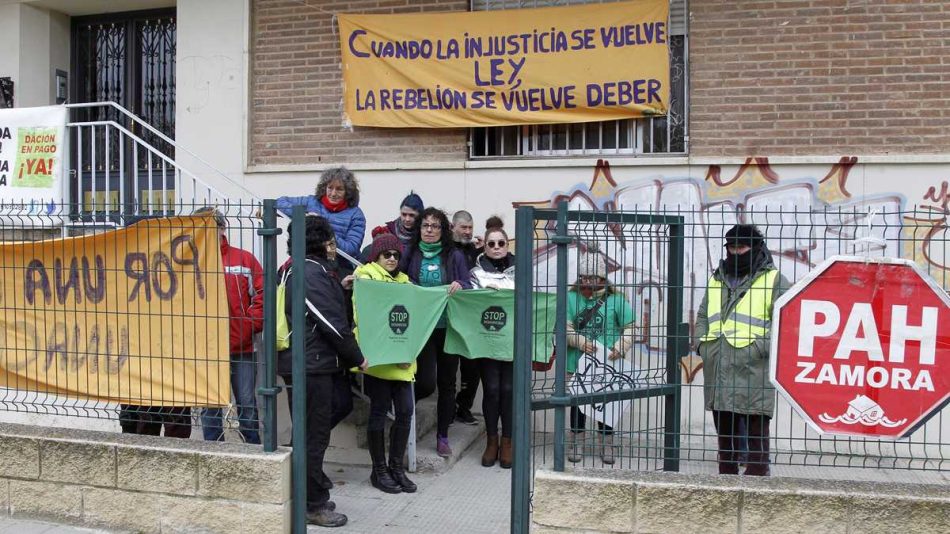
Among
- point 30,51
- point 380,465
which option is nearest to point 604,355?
point 380,465

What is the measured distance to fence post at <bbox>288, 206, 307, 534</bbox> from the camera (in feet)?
14.7

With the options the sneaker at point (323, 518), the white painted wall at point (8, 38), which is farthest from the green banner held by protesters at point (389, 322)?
the white painted wall at point (8, 38)

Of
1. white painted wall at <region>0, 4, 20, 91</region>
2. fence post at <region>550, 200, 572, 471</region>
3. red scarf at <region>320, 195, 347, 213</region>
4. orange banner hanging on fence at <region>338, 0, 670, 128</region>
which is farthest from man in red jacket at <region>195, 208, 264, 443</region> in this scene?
white painted wall at <region>0, 4, 20, 91</region>

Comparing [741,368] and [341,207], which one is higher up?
[341,207]

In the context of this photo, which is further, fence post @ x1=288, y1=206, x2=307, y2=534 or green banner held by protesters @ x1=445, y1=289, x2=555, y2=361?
green banner held by protesters @ x1=445, y1=289, x2=555, y2=361

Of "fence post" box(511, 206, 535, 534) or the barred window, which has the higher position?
the barred window

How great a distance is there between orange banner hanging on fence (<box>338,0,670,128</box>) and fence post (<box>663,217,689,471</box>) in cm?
295

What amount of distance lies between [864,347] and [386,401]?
2971mm

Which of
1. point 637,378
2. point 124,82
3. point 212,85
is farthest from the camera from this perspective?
point 124,82

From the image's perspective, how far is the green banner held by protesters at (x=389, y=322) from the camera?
5.43 metres

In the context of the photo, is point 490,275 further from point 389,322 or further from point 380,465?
point 380,465

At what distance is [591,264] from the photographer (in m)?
4.60

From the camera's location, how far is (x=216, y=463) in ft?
14.7

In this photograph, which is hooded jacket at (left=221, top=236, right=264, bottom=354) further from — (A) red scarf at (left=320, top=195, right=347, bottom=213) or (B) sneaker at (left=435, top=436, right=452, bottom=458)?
(B) sneaker at (left=435, top=436, right=452, bottom=458)
